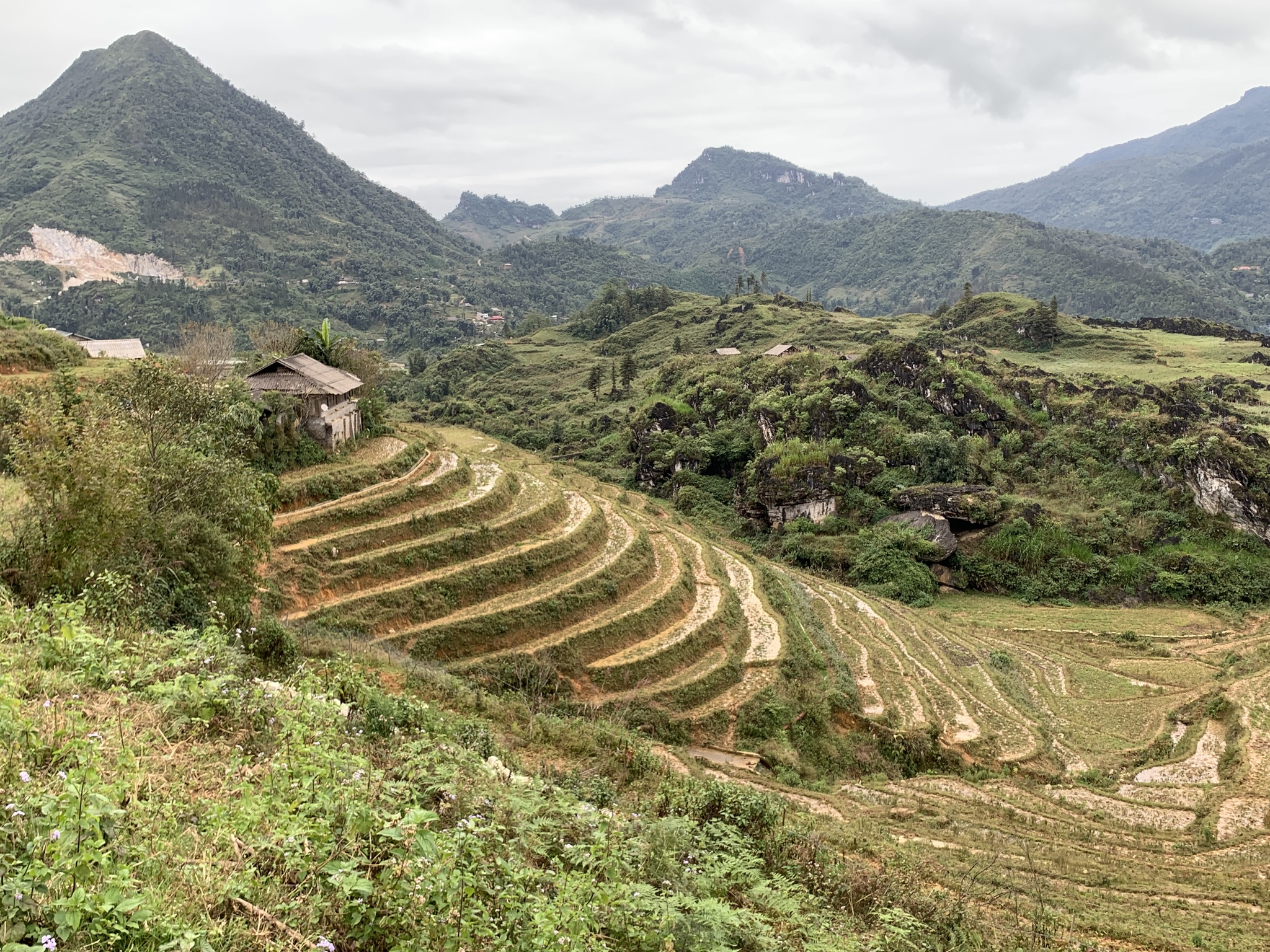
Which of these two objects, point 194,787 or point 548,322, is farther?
point 548,322

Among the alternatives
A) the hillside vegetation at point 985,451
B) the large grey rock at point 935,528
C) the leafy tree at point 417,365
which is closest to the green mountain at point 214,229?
the leafy tree at point 417,365

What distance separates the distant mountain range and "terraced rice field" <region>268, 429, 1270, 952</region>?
3488 inches

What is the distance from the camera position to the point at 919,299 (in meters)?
164

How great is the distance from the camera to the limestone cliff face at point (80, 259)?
371ft

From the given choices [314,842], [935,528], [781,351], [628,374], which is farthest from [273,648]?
[628,374]

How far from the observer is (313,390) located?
85.1 ft

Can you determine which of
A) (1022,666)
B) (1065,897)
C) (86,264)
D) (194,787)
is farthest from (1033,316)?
(86,264)

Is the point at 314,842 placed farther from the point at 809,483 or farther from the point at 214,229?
the point at 214,229

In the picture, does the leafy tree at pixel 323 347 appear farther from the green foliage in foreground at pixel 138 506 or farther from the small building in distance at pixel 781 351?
the small building in distance at pixel 781 351

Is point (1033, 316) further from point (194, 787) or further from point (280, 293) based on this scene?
point (280, 293)

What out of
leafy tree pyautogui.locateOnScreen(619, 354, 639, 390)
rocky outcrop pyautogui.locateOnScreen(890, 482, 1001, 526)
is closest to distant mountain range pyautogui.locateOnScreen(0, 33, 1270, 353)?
leafy tree pyautogui.locateOnScreen(619, 354, 639, 390)

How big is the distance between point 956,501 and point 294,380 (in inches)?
1247

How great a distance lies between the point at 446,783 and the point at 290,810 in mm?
1639

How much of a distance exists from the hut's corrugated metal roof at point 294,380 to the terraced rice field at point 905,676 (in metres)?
4.28
